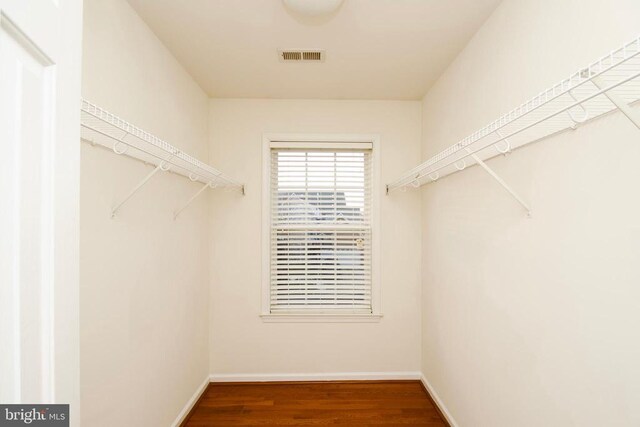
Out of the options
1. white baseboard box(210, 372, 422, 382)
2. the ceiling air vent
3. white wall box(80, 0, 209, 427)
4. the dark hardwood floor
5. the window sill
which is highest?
the ceiling air vent

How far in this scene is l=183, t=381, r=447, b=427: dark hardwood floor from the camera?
2.19m

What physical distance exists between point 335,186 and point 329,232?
1.41 ft

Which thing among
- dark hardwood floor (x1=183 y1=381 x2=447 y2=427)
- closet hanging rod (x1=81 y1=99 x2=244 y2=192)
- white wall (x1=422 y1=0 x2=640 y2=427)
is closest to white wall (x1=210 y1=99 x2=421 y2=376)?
dark hardwood floor (x1=183 y1=381 x2=447 y2=427)

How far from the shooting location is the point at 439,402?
90.4 inches

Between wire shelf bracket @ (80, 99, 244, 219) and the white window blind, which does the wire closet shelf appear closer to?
the white window blind

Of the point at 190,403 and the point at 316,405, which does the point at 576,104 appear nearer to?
the point at 316,405

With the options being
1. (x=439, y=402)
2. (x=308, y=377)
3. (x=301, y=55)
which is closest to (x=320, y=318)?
(x=308, y=377)

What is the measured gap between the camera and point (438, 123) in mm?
2389

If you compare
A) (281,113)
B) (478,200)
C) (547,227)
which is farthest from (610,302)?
(281,113)

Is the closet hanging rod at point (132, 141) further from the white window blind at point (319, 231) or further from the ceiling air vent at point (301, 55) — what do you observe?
the ceiling air vent at point (301, 55)

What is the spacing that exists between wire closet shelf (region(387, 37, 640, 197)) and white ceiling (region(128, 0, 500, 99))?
0.74 meters

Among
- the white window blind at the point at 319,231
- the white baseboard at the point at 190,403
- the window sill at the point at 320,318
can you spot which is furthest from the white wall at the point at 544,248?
the white baseboard at the point at 190,403

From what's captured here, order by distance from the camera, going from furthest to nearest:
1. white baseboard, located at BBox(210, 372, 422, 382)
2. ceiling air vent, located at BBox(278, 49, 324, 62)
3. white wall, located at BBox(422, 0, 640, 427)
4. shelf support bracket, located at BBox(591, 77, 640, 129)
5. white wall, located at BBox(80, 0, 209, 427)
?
white baseboard, located at BBox(210, 372, 422, 382)
ceiling air vent, located at BBox(278, 49, 324, 62)
white wall, located at BBox(80, 0, 209, 427)
white wall, located at BBox(422, 0, 640, 427)
shelf support bracket, located at BBox(591, 77, 640, 129)

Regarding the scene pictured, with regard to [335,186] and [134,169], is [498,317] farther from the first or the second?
[134,169]
